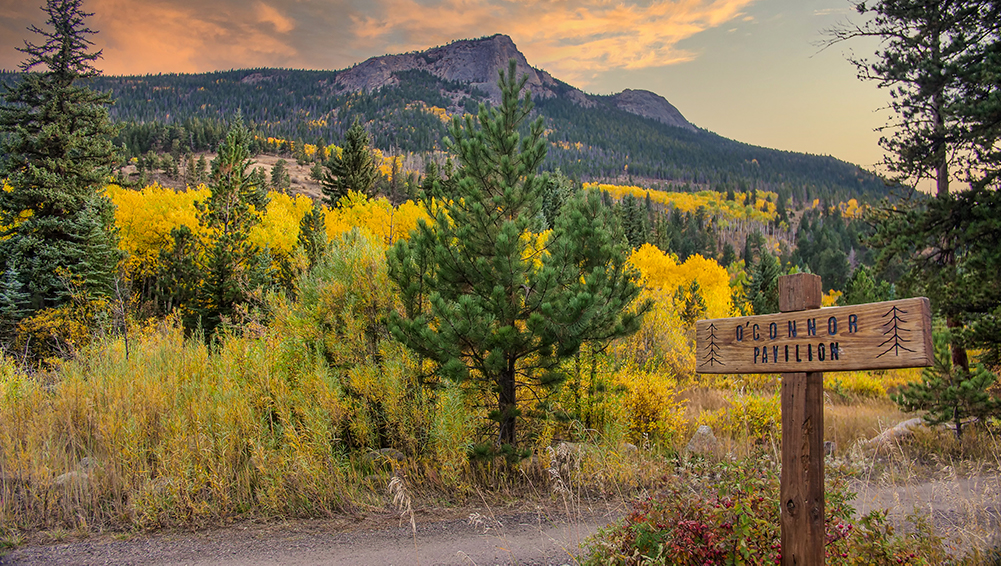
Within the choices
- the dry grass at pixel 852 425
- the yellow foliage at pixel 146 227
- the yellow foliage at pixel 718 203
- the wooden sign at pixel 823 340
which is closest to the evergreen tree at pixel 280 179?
the yellow foliage at pixel 146 227

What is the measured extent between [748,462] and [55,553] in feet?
23.8

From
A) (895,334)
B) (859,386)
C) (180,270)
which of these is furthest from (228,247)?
(859,386)

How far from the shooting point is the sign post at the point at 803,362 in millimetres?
2697

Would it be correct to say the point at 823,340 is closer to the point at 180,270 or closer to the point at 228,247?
the point at 228,247

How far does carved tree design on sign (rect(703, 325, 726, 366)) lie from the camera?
11.0 ft

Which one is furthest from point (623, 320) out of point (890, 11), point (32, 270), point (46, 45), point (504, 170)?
point (46, 45)

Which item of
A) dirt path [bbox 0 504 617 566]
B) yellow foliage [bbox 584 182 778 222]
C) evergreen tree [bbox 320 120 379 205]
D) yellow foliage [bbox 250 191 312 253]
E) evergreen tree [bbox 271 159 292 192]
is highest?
yellow foliage [bbox 584 182 778 222]

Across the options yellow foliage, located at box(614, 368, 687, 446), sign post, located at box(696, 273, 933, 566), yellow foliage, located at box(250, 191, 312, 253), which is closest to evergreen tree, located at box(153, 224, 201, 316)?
yellow foliage, located at box(250, 191, 312, 253)

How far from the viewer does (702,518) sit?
3.94 metres

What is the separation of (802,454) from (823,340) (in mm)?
732

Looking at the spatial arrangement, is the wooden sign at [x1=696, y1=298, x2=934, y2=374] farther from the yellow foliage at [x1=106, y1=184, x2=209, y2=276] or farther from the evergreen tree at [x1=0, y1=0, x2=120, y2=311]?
the yellow foliage at [x1=106, y1=184, x2=209, y2=276]

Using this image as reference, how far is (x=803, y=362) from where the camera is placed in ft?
9.45

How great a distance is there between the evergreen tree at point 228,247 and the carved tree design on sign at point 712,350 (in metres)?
15.5

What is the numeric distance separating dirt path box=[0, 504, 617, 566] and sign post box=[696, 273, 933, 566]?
2534mm
